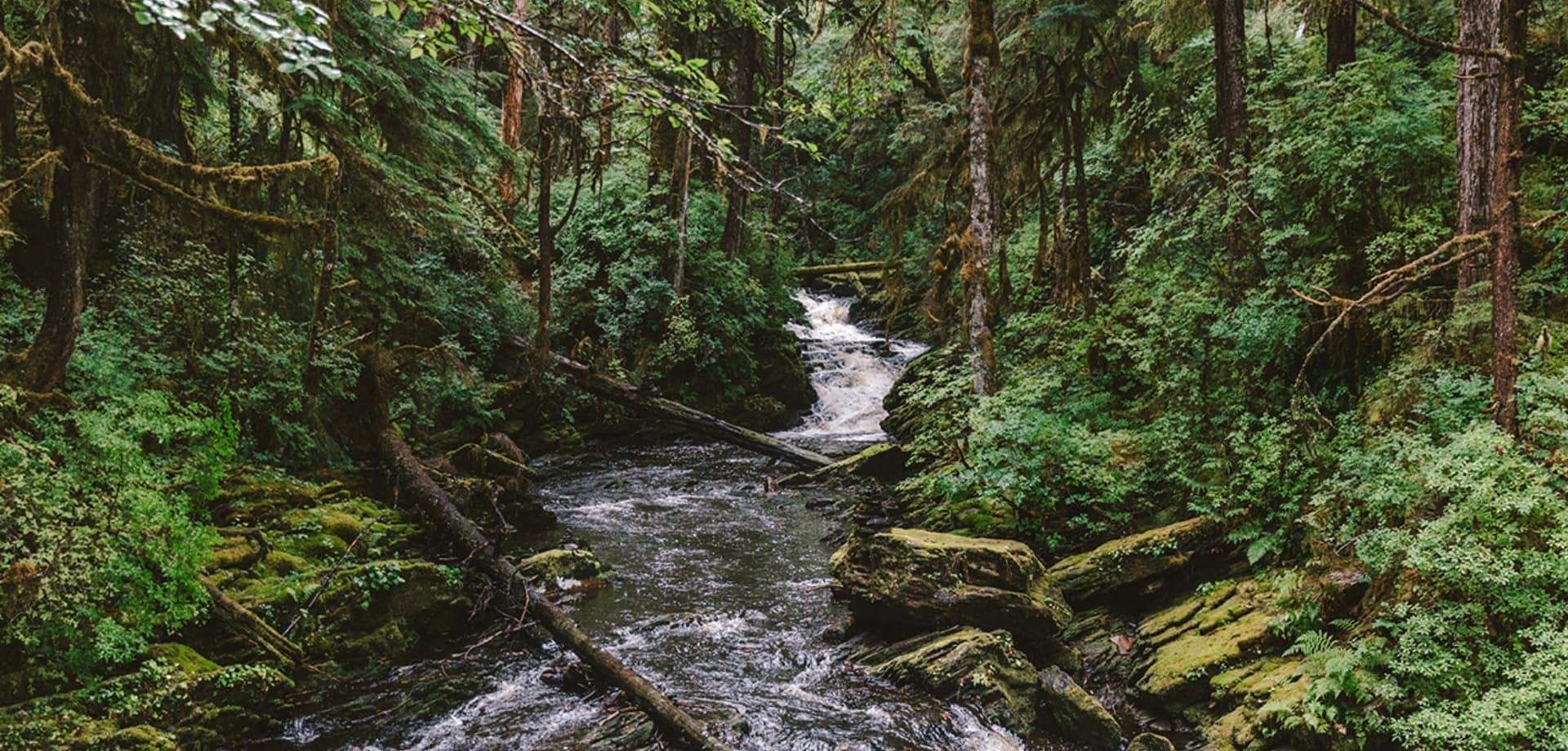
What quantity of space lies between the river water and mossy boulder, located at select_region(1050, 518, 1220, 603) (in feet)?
6.48

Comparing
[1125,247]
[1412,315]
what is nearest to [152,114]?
[1125,247]

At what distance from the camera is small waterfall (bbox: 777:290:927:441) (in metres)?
18.9

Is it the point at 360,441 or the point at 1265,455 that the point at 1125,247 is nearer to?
the point at 1265,455

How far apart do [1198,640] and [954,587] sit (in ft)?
6.77

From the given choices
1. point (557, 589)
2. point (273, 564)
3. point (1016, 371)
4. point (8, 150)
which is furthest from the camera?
point (1016, 371)

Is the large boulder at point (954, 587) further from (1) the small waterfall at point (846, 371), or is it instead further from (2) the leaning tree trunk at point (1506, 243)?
(1) the small waterfall at point (846, 371)

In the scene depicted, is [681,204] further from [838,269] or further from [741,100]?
[838,269]

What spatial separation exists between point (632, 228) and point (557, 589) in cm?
1260

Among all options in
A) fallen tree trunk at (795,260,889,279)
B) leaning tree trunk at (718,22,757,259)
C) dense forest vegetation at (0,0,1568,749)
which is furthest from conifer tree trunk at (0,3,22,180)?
fallen tree trunk at (795,260,889,279)

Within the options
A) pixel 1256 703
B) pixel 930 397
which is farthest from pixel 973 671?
pixel 930 397

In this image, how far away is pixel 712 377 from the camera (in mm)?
19062

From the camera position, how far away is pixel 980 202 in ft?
34.2

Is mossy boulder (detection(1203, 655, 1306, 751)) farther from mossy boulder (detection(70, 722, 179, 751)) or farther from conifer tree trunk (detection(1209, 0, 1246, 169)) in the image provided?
mossy boulder (detection(70, 722, 179, 751))

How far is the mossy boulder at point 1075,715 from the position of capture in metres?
5.63
